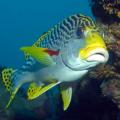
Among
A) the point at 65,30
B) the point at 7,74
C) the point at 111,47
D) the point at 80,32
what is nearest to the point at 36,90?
the point at 7,74

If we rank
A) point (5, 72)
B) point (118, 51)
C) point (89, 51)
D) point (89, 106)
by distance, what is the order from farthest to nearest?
point (89, 106)
point (118, 51)
point (5, 72)
point (89, 51)

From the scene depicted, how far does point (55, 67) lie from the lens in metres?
3.71

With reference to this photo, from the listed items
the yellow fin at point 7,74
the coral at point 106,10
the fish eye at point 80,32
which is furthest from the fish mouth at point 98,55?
the coral at point 106,10

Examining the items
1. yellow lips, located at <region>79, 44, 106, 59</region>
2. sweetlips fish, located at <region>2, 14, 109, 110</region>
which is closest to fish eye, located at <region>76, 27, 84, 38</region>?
sweetlips fish, located at <region>2, 14, 109, 110</region>

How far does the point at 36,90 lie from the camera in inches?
155

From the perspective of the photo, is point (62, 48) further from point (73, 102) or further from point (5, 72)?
point (73, 102)

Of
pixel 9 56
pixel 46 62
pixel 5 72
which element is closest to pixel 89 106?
pixel 5 72

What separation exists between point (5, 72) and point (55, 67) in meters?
0.90

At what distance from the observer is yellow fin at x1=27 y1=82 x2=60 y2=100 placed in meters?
3.75

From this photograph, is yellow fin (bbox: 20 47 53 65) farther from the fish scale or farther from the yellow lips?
the yellow lips

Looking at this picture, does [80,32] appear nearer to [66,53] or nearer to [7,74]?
[66,53]

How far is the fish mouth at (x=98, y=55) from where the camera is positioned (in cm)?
314

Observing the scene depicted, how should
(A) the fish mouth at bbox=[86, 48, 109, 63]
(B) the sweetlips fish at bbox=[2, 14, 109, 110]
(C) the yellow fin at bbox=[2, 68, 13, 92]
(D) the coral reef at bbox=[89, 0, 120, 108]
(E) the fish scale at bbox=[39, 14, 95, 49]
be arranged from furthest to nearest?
(D) the coral reef at bbox=[89, 0, 120, 108] → (C) the yellow fin at bbox=[2, 68, 13, 92] → (E) the fish scale at bbox=[39, 14, 95, 49] → (B) the sweetlips fish at bbox=[2, 14, 109, 110] → (A) the fish mouth at bbox=[86, 48, 109, 63]

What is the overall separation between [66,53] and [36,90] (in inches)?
26.5
